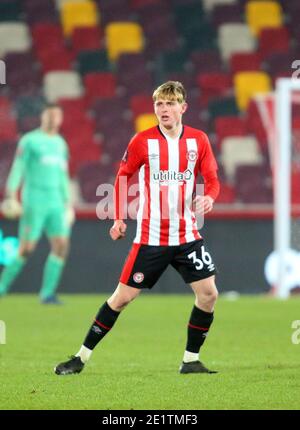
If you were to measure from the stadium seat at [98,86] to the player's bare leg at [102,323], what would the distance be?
11011 millimetres

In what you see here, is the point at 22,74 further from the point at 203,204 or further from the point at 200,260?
the point at 203,204

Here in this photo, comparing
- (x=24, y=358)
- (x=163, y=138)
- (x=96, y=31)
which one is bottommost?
(x=24, y=358)

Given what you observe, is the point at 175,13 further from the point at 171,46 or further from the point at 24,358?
the point at 24,358

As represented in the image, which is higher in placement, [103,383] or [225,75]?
[225,75]

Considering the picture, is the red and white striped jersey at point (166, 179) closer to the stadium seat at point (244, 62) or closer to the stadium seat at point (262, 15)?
→ the stadium seat at point (244, 62)

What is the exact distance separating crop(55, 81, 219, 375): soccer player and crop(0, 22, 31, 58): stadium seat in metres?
11.5

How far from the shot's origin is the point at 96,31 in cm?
1905

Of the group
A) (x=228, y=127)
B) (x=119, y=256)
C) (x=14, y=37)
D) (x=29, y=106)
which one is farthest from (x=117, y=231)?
(x=14, y=37)

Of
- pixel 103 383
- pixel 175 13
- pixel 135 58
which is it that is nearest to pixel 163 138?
pixel 103 383

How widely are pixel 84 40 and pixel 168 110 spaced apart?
12059 millimetres

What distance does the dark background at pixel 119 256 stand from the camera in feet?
45.6

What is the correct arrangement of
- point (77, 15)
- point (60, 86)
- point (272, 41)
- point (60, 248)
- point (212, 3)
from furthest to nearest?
point (212, 3) → point (77, 15) → point (272, 41) → point (60, 86) → point (60, 248)

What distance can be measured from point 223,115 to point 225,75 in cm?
137

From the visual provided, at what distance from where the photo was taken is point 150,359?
26.2 feet
